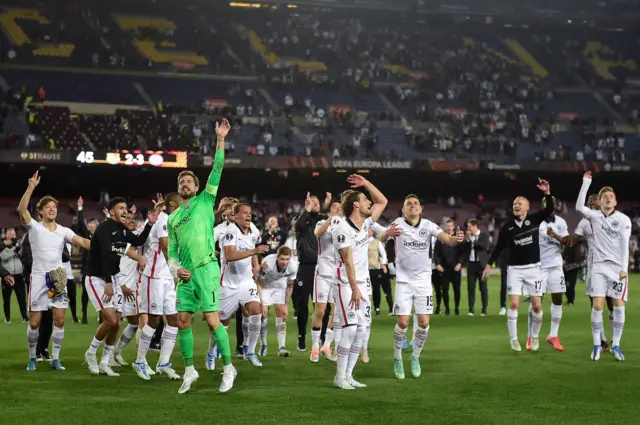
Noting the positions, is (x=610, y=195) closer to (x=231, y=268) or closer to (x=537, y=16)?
(x=231, y=268)

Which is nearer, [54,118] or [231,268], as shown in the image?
[231,268]

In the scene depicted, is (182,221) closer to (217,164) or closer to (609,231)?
(217,164)

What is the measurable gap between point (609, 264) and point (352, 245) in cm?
438

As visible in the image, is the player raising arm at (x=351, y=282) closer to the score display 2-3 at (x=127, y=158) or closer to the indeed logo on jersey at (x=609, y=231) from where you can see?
the indeed logo on jersey at (x=609, y=231)

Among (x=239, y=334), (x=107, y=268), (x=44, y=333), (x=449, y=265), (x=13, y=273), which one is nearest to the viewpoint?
(x=107, y=268)

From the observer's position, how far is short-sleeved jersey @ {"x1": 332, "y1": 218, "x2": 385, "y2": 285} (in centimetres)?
993

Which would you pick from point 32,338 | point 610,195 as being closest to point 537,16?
point 610,195

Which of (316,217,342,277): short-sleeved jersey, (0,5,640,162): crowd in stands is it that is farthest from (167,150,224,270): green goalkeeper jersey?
(0,5,640,162): crowd in stands

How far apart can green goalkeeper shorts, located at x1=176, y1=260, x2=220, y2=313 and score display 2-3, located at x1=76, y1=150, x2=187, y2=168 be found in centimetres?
2903

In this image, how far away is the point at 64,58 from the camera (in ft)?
155

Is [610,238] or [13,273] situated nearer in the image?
[610,238]

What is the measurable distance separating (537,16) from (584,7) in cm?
399

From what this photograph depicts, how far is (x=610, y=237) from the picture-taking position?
1238 centimetres

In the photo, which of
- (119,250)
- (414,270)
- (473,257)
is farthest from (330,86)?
(414,270)
